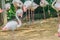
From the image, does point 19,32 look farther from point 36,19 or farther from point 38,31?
point 36,19

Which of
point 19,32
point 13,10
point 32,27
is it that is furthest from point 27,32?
point 13,10

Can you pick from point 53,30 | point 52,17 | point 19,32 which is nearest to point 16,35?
point 19,32

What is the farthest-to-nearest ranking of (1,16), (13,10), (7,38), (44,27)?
1. (13,10)
2. (1,16)
3. (44,27)
4. (7,38)

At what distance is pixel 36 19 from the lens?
18.1 feet

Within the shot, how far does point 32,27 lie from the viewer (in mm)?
4566

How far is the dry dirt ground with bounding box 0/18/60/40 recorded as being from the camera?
378 cm

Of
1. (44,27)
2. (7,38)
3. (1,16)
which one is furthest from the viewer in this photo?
(1,16)

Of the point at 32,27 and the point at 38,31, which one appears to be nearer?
the point at 38,31

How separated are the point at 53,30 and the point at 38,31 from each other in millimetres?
300

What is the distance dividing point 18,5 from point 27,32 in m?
0.87

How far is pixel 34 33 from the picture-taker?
13.3ft

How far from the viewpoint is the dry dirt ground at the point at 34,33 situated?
3.78 m

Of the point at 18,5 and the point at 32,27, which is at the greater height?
the point at 18,5

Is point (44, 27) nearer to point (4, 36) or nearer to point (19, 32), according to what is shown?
point (19, 32)
